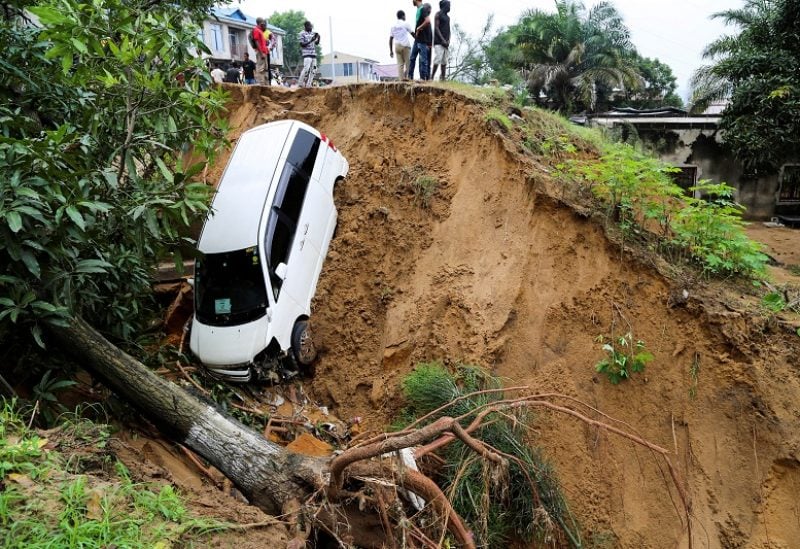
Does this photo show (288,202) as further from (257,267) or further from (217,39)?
(217,39)

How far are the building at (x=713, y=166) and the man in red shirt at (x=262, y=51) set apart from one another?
29.3ft

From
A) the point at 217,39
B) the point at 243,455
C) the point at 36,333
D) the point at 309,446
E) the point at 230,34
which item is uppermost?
the point at 230,34

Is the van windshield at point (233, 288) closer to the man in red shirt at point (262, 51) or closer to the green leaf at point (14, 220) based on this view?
A: the green leaf at point (14, 220)

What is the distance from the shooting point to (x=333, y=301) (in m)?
7.19

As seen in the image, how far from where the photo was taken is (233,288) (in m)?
6.27

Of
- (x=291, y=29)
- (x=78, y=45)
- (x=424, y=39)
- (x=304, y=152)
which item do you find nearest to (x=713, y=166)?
(x=424, y=39)

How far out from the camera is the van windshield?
620 cm

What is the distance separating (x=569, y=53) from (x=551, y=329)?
17.8 metres

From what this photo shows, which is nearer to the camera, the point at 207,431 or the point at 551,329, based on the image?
the point at 207,431

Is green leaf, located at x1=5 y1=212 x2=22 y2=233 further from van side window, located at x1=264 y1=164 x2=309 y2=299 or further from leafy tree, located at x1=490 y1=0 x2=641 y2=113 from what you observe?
leafy tree, located at x1=490 y1=0 x2=641 y2=113

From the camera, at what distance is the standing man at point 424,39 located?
29.4 feet

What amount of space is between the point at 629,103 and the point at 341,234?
2192cm

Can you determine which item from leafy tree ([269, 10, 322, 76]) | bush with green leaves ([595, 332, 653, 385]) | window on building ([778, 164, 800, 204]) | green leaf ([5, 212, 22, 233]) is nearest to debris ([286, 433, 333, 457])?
bush with green leaves ([595, 332, 653, 385])

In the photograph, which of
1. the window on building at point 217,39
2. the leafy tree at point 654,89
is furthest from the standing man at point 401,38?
the window on building at point 217,39
